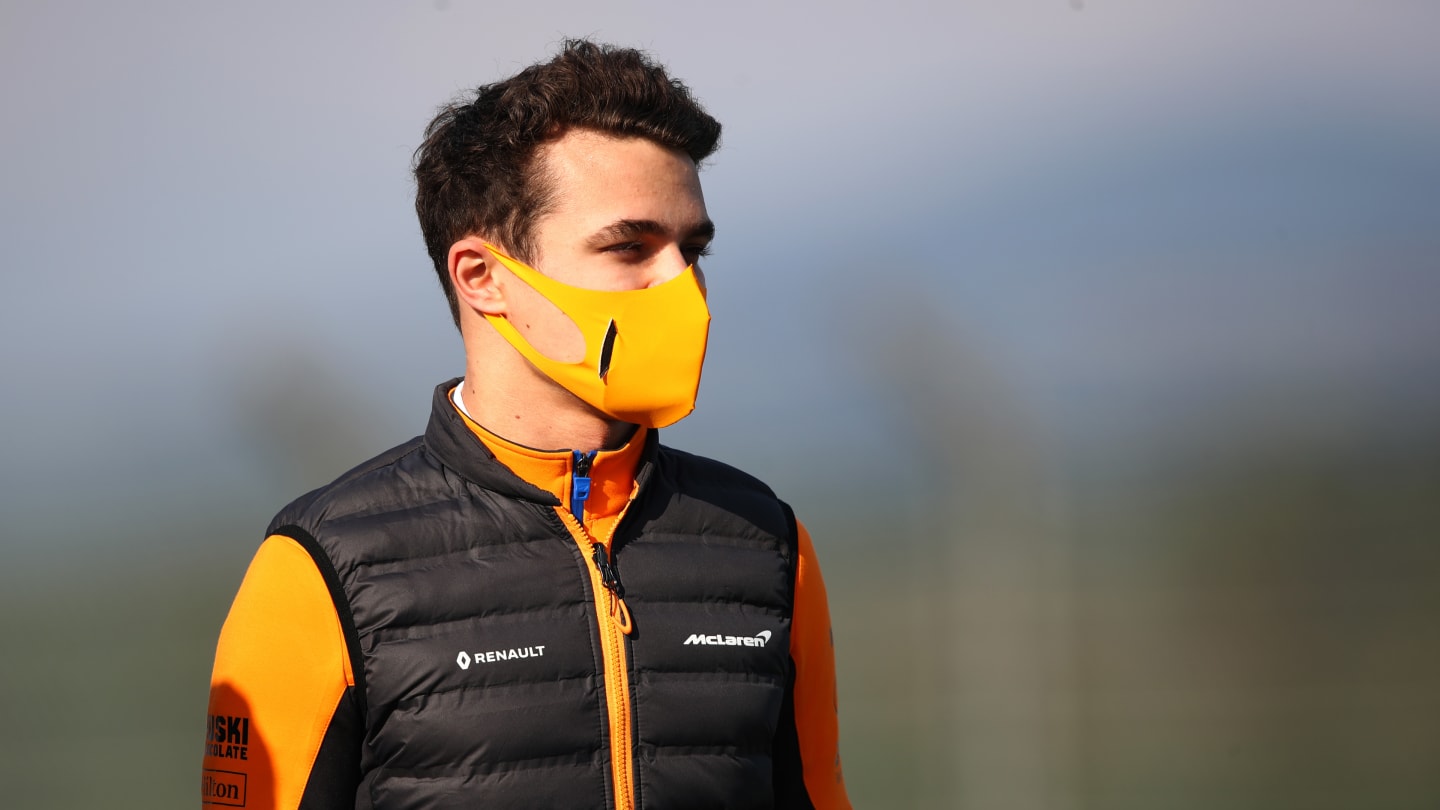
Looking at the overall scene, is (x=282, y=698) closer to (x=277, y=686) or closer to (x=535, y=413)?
(x=277, y=686)

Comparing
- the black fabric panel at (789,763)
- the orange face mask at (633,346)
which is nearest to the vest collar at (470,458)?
the orange face mask at (633,346)

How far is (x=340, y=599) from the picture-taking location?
1.62 meters

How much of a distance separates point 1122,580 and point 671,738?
2.63m

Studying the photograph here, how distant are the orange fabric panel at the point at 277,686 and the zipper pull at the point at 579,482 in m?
0.33

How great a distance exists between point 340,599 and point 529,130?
663 mm

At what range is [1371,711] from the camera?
4000mm

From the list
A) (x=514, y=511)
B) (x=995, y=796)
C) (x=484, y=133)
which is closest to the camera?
(x=514, y=511)

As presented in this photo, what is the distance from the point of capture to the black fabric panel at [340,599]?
1592mm

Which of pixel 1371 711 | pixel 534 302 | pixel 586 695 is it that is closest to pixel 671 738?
pixel 586 695

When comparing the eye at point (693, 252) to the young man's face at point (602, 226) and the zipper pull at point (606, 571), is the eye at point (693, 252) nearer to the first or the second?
the young man's face at point (602, 226)

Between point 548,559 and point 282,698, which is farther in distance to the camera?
point 548,559

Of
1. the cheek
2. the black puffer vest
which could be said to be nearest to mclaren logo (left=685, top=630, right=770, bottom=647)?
the black puffer vest

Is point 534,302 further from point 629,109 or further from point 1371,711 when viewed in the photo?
point 1371,711

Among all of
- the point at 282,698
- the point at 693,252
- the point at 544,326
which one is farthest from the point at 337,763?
the point at 693,252
